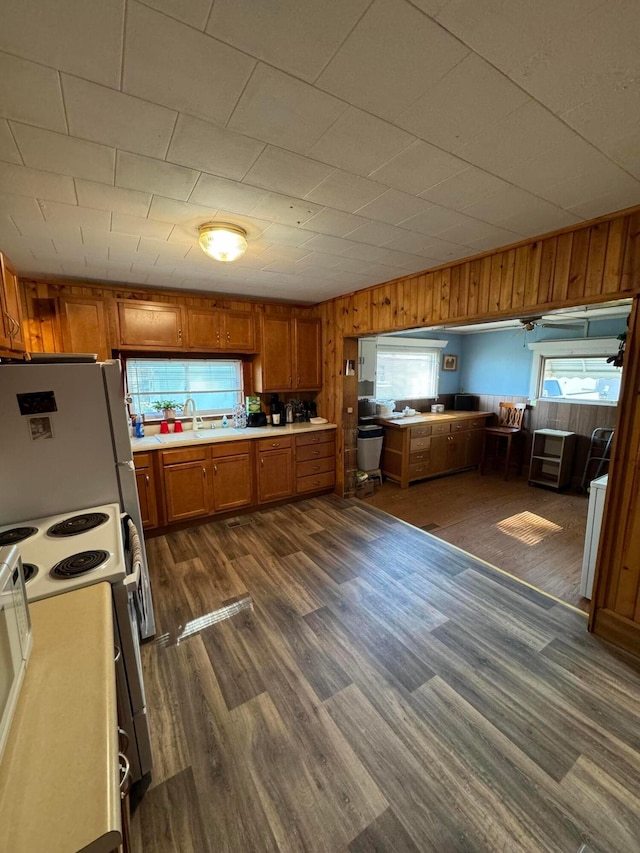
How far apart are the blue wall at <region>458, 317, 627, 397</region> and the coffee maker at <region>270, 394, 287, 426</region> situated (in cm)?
328

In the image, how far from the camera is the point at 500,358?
5.84 m

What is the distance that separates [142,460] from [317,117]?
9.63ft

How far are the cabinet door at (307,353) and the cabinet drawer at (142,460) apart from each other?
6.13 ft

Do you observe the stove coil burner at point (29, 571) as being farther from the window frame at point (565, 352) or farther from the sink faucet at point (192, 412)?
the window frame at point (565, 352)

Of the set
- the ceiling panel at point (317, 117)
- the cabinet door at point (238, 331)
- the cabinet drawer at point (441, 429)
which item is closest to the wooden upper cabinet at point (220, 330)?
the cabinet door at point (238, 331)

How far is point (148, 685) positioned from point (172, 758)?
1.43 ft

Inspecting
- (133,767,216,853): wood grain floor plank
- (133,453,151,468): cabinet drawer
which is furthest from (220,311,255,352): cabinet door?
(133,767,216,853): wood grain floor plank

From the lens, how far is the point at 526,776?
1.40 m

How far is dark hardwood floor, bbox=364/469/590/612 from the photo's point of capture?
2.83 m

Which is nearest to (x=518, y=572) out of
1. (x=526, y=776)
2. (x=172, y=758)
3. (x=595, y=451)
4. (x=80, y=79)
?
(x=526, y=776)

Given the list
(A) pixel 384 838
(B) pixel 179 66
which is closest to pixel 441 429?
(A) pixel 384 838

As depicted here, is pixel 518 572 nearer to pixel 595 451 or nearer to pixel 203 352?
pixel 595 451

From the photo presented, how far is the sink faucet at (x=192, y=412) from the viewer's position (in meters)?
3.96

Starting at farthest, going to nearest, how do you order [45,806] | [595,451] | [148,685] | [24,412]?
[595,451]
[148,685]
[24,412]
[45,806]
